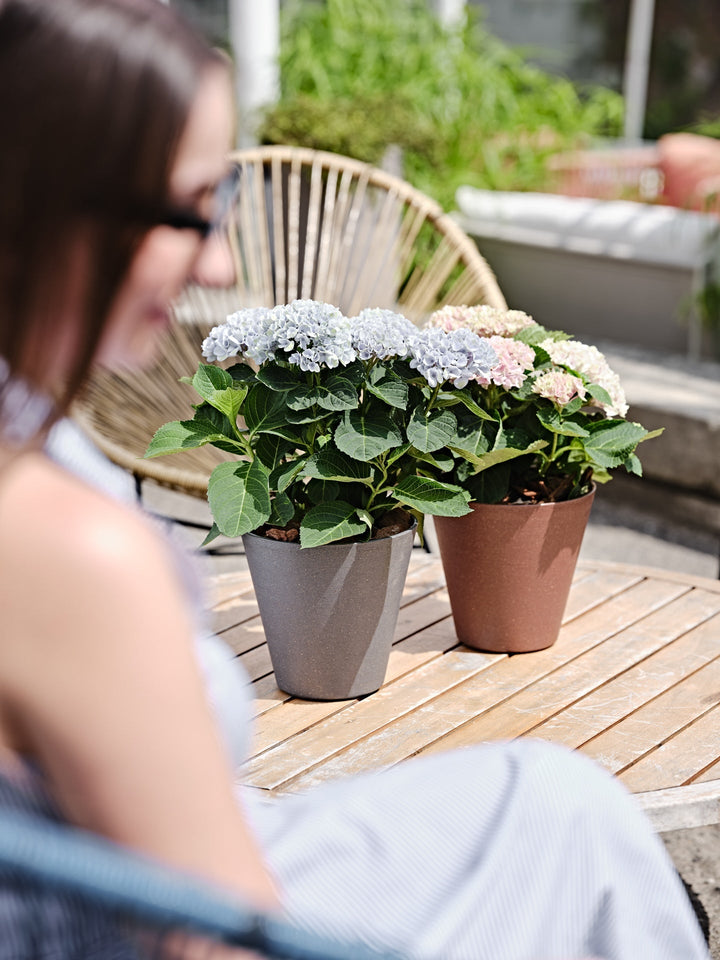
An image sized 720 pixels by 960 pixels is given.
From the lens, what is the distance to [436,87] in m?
5.80

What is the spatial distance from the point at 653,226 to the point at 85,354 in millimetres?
3580

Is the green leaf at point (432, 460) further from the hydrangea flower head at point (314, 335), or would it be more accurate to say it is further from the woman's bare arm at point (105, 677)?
the woman's bare arm at point (105, 677)

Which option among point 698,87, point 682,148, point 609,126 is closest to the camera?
point 682,148

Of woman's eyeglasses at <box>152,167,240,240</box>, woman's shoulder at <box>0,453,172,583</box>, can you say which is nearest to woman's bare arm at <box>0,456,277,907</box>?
woman's shoulder at <box>0,453,172,583</box>

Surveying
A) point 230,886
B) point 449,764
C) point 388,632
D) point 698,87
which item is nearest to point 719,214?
point 388,632

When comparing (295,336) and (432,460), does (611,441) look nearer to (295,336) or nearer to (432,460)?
(432,460)

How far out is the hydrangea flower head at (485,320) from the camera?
4.78ft

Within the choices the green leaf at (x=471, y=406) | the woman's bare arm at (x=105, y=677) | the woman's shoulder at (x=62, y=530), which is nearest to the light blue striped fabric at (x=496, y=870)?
the woman's bare arm at (x=105, y=677)

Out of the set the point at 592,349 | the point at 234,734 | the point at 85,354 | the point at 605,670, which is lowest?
the point at 605,670

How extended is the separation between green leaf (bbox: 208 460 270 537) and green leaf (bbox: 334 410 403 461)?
101mm

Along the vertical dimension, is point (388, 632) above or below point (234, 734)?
below

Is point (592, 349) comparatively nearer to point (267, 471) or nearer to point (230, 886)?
point (267, 471)

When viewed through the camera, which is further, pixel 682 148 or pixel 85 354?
pixel 682 148

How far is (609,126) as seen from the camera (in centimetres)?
732
